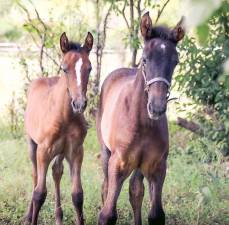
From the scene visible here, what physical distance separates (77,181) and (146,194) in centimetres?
131

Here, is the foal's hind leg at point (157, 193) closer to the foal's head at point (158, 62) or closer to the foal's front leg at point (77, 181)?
the foal's head at point (158, 62)

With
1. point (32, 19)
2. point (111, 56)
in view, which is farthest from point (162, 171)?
point (111, 56)

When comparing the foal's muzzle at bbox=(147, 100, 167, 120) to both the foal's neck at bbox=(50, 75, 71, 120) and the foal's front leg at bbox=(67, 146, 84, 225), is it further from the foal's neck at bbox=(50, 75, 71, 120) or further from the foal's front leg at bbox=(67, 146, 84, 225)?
the foal's front leg at bbox=(67, 146, 84, 225)

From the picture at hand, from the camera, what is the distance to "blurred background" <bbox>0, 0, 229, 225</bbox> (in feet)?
18.2

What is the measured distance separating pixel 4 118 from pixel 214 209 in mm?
5777

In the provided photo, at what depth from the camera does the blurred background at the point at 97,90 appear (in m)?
5.54

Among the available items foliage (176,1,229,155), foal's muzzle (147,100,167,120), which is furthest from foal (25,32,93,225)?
foliage (176,1,229,155)

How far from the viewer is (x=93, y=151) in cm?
878

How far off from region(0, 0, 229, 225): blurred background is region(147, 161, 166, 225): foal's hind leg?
1.17 feet

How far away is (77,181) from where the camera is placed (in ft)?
17.2

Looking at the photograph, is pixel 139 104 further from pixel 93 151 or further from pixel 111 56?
pixel 111 56

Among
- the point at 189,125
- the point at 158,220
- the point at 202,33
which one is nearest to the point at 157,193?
the point at 158,220

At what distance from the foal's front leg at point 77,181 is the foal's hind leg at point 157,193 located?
92 centimetres

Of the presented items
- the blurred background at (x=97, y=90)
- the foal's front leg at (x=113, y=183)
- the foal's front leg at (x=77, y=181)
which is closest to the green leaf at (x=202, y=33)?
the blurred background at (x=97, y=90)
